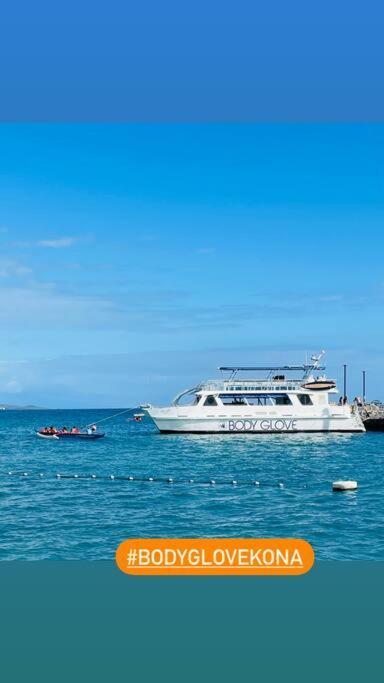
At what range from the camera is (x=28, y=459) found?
25156mm

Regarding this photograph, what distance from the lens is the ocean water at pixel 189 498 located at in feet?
33.2

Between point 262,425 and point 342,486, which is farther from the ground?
point 262,425

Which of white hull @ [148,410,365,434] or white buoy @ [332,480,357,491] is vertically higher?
white hull @ [148,410,365,434]

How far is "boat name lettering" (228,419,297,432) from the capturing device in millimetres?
32656

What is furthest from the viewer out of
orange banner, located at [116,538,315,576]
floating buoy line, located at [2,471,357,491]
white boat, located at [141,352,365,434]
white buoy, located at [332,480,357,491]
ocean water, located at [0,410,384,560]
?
white boat, located at [141,352,365,434]

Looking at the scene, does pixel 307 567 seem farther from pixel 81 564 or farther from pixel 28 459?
pixel 28 459

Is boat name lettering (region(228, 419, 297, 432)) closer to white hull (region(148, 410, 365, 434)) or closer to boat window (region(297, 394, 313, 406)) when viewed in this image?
white hull (region(148, 410, 365, 434))

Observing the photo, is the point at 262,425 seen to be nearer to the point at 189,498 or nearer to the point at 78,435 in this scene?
the point at 78,435

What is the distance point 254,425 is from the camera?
32969 millimetres

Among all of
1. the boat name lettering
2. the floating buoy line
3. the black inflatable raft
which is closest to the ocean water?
the floating buoy line

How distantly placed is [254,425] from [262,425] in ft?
1.34

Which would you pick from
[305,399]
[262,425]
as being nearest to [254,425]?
[262,425]

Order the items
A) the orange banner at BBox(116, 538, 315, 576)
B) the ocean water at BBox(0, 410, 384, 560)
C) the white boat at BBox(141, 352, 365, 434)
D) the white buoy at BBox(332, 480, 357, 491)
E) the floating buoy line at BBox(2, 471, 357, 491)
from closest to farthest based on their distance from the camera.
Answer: the orange banner at BBox(116, 538, 315, 576) < the ocean water at BBox(0, 410, 384, 560) < the white buoy at BBox(332, 480, 357, 491) < the floating buoy line at BBox(2, 471, 357, 491) < the white boat at BBox(141, 352, 365, 434)

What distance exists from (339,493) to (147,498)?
4.30 metres
